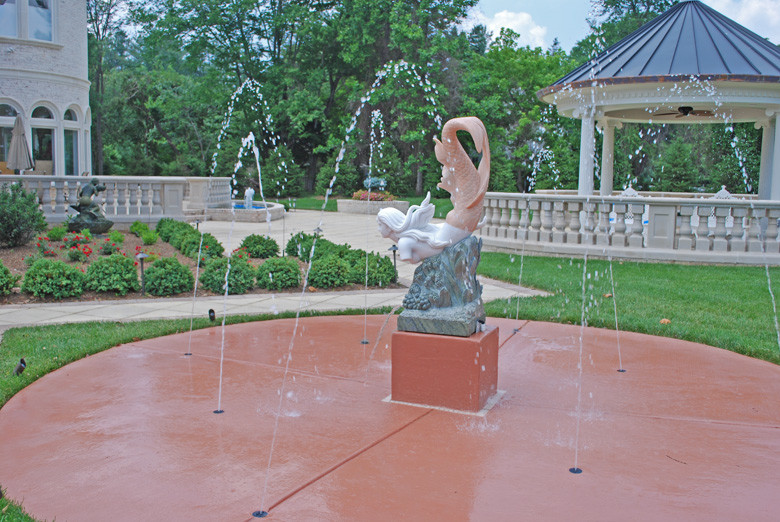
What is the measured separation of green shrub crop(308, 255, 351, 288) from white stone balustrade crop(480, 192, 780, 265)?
423cm

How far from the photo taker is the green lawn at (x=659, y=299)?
324 inches

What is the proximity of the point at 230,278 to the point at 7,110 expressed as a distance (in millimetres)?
18042

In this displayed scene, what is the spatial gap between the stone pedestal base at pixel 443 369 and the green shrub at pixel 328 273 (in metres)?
5.89

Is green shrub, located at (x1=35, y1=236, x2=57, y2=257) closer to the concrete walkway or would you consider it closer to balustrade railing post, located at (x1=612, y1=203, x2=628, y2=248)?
the concrete walkway

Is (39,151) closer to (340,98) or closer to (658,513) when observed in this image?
(340,98)

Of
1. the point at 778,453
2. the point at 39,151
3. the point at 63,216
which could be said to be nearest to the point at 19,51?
the point at 39,151

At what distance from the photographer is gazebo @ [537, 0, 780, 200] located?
1485 centimetres

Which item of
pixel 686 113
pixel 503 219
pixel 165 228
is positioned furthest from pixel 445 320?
pixel 686 113

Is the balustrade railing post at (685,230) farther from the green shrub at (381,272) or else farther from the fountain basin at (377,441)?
the fountain basin at (377,441)

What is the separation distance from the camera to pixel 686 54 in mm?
15812

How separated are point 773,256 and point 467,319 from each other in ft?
35.8

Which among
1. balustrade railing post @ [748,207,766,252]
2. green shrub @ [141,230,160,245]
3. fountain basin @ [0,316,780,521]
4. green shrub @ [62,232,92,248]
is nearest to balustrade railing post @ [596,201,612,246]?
balustrade railing post @ [748,207,766,252]

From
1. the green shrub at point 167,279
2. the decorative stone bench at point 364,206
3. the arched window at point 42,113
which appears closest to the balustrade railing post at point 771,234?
the green shrub at point 167,279

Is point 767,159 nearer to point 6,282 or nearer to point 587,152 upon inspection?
point 587,152
